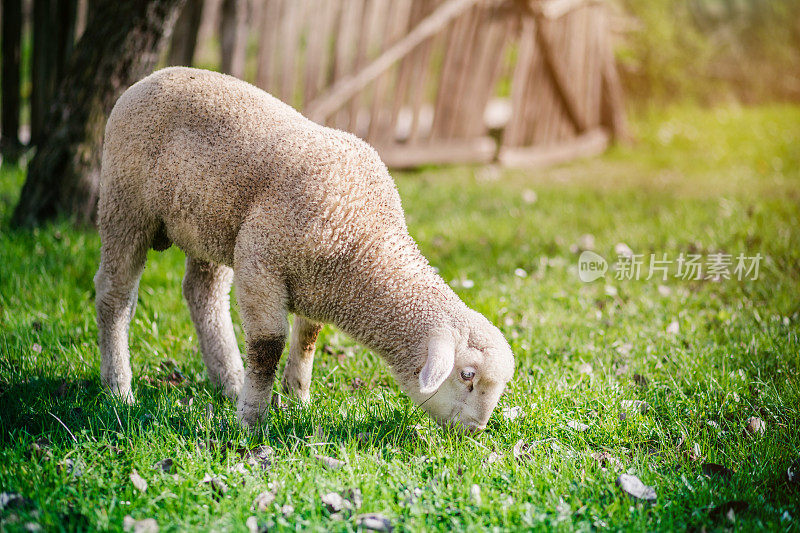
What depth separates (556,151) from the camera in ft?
34.1

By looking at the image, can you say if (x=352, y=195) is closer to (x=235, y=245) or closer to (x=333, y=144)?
(x=333, y=144)

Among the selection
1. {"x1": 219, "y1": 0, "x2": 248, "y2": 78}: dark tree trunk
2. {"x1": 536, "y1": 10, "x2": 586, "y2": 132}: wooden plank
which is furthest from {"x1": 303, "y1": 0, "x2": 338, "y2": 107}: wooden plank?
{"x1": 536, "y1": 10, "x2": 586, "y2": 132}: wooden plank

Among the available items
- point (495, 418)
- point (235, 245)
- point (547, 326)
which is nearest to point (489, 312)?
point (547, 326)

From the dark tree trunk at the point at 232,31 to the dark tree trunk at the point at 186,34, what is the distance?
0.24m

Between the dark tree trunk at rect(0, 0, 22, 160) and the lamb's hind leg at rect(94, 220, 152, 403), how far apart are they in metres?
3.94

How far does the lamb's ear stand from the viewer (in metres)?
2.70

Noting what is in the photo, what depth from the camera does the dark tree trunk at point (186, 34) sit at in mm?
6008

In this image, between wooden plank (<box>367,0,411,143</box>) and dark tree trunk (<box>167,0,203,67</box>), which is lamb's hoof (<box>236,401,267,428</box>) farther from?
wooden plank (<box>367,0,411,143</box>)

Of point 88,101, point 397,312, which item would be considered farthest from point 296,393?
point 88,101

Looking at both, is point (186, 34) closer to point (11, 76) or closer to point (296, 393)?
point (11, 76)

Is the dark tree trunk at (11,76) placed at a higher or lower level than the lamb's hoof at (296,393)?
higher

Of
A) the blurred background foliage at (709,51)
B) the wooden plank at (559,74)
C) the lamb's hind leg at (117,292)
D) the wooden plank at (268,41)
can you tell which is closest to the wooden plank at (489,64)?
the wooden plank at (559,74)

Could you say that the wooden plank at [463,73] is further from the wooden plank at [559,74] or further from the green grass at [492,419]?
the green grass at [492,419]

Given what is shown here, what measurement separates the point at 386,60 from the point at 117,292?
518 centimetres
